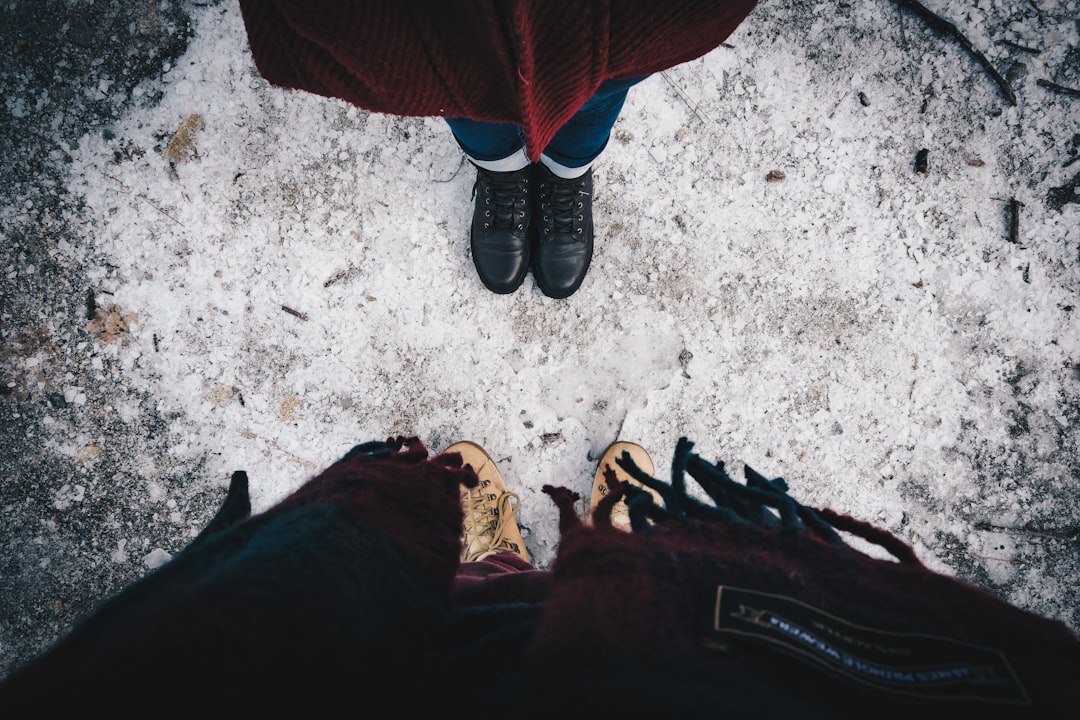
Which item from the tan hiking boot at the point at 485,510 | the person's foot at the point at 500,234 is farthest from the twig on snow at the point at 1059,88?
the tan hiking boot at the point at 485,510

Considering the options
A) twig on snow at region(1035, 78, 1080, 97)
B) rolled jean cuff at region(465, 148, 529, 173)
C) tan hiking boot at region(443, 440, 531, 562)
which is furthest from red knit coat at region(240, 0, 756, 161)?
twig on snow at region(1035, 78, 1080, 97)

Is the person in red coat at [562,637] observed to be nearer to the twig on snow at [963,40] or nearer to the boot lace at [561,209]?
the boot lace at [561,209]

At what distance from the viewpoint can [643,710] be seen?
494mm

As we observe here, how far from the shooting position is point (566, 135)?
4.14 ft

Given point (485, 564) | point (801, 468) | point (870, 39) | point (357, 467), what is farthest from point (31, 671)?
point (870, 39)

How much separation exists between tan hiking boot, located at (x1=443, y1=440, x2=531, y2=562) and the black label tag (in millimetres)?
984

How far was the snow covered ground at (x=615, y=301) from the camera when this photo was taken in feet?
5.24

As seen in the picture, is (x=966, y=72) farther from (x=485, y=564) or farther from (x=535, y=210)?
(x=485, y=564)

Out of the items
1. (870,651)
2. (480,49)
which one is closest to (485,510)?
(870,651)

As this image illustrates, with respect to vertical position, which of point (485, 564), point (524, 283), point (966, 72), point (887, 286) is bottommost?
point (485, 564)

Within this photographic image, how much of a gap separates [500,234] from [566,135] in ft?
1.35

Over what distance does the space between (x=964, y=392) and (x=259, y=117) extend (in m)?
2.41

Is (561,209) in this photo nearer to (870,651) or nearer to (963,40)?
(870,651)

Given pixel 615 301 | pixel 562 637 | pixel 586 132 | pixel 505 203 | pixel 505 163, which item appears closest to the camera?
pixel 562 637
